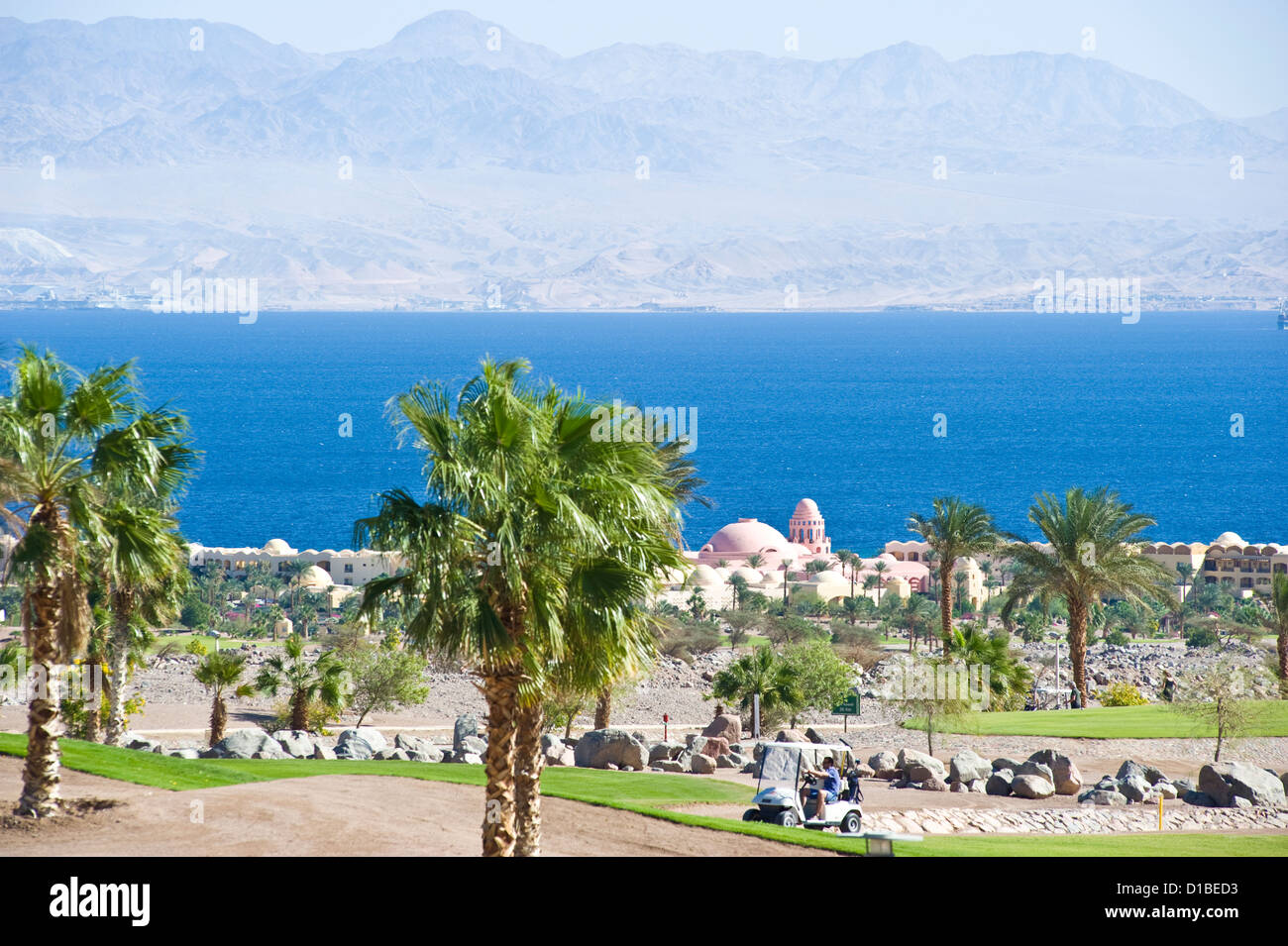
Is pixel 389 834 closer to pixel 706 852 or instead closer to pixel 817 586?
pixel 706 852

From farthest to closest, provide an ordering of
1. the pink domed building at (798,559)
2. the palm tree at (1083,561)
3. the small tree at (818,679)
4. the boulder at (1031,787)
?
the pink domed building at (798,559)
the small tree at (818,679)
the palm tree at (1083,561)
the boulder at (1031,787)

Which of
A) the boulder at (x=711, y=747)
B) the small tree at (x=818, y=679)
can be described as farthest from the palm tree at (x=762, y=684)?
the boulder at (x=711, y=747)

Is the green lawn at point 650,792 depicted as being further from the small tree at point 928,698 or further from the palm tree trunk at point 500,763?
the small tree at point 928,698

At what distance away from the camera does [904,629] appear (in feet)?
252

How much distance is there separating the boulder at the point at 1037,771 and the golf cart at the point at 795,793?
5693mm

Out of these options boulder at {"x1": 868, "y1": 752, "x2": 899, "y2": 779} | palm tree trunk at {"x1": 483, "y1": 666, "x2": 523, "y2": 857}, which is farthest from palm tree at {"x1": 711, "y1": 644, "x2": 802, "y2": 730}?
palm tree trunk at {"x1": 483, "y1": 666, "x2": 523, "y2": 857}

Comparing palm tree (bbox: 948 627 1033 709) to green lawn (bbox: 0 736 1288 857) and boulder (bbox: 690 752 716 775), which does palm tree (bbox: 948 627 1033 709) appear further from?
green lawn (bbox: 0 736 1288 857)

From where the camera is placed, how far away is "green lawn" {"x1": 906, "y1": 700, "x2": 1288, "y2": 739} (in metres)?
32.5

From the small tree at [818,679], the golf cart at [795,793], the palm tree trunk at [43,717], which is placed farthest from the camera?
the small tree at [818,679]

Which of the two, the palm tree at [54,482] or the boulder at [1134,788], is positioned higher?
the palm tree at [54,482]

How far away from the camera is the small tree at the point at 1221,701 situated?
29484 millimetres

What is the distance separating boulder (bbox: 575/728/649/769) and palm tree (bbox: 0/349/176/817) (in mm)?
14105

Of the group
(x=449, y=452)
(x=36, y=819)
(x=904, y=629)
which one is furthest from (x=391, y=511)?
(x=904, y=629)
